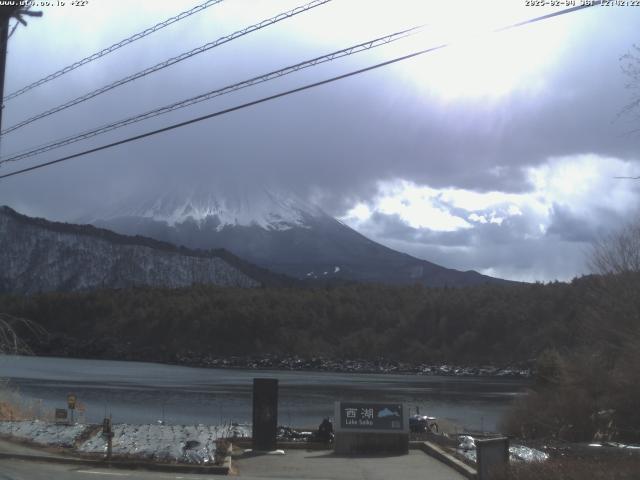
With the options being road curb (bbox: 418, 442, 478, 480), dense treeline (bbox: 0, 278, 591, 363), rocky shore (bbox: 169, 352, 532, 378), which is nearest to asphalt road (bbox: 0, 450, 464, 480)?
road curb (bbox: 418, 442, 478, 480)

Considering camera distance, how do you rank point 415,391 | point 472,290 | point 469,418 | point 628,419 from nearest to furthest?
point 628,419 → point 469,418 → point 415,391 → point 472,290

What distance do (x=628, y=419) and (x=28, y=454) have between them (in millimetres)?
28686

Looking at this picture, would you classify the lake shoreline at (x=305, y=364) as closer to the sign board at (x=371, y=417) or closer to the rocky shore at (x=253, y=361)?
the rocky shore at (x=253, y=361)

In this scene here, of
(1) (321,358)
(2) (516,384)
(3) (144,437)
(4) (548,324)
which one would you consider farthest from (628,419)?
(1) (321,358)

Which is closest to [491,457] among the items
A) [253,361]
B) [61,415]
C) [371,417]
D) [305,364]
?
[371,417]

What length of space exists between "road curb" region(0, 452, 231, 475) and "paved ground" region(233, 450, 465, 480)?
2.03 feet

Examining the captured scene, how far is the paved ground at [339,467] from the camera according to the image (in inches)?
750

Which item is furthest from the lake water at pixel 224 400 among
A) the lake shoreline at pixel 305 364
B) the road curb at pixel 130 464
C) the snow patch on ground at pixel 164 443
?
the lake shoreline at pixel 305 364

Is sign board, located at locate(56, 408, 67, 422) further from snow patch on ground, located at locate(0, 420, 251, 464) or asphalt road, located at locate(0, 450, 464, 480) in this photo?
asphalt road, located at locate(0, 450, 464, 480)

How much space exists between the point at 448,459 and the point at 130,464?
7931 mm

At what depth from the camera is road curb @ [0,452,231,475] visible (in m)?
19.3

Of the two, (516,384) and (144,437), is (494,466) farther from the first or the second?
(516,384)

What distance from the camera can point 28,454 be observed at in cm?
2019

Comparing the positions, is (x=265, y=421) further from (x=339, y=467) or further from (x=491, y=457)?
(x=491, y=457)
